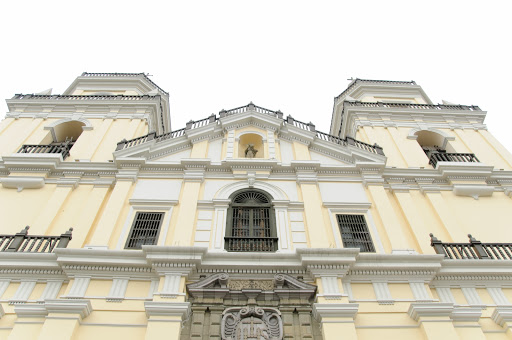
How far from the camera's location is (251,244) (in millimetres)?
11297

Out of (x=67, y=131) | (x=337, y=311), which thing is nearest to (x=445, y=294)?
(x=337, y=311)

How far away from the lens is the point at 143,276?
33.3 ft

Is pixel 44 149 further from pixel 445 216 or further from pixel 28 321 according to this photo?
pixel 445 216

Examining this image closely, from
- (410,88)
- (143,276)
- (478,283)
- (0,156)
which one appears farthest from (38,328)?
(410,88)

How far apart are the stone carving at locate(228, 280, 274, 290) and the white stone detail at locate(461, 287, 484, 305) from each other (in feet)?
16.9

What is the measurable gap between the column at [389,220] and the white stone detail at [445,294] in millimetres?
1360

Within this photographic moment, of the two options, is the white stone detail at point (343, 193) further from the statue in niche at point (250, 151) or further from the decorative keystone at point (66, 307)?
the decorative keystone at point (66, 307)

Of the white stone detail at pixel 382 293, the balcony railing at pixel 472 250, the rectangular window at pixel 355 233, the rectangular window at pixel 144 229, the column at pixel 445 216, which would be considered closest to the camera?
the white stone detail at pixel 382 293

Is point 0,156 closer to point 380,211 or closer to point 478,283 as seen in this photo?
point 380,211

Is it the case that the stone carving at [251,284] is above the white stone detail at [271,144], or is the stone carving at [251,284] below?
below

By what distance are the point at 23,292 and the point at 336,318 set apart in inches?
308

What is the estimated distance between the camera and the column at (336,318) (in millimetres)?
8750

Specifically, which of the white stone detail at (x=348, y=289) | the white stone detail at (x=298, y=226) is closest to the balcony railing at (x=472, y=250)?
the white stone detail at (x=348, y=289)

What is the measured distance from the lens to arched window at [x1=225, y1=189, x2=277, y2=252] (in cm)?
1127
